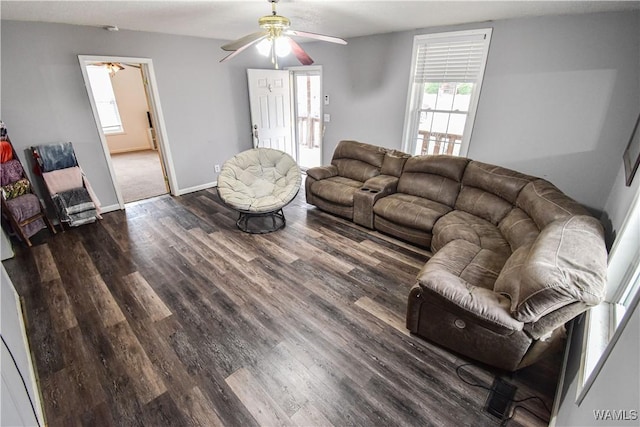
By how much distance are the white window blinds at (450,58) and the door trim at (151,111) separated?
371 centimetres

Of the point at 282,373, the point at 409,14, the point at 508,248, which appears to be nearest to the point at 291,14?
the point at 409,14

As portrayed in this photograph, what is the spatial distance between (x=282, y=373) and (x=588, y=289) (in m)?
1.78

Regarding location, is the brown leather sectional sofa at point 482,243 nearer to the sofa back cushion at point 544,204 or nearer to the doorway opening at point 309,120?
the sofa back cushion at point 544,204

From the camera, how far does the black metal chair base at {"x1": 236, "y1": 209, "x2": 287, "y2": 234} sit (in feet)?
12.3

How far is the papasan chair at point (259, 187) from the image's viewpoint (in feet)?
11.7

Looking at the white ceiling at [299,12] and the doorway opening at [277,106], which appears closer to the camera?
the white ceiling at [299,12]

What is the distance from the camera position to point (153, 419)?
1.65m

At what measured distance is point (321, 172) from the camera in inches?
169

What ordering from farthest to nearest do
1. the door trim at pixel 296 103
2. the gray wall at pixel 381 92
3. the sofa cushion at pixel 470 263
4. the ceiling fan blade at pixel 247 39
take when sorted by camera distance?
the door trim at pixel 296 103
the gray wall at pixel 381 92
the ceiling fan blade at pixel 247 39
the sofa cushion at pixel 470 263

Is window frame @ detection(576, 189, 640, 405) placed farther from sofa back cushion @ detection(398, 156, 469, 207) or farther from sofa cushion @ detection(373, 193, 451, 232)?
sofa back cushion @ detection(398, 156, 469, 207)

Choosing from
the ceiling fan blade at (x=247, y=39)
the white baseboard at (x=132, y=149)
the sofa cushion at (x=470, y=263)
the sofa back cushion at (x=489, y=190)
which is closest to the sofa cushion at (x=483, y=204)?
the sofa back cushion at (x=489, y=190)

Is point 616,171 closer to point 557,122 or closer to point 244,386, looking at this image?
point 557,122

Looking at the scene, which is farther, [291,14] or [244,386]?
[291,14]

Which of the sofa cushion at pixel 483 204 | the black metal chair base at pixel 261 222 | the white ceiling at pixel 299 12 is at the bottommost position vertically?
the black metal chair base at pixel 261 222
